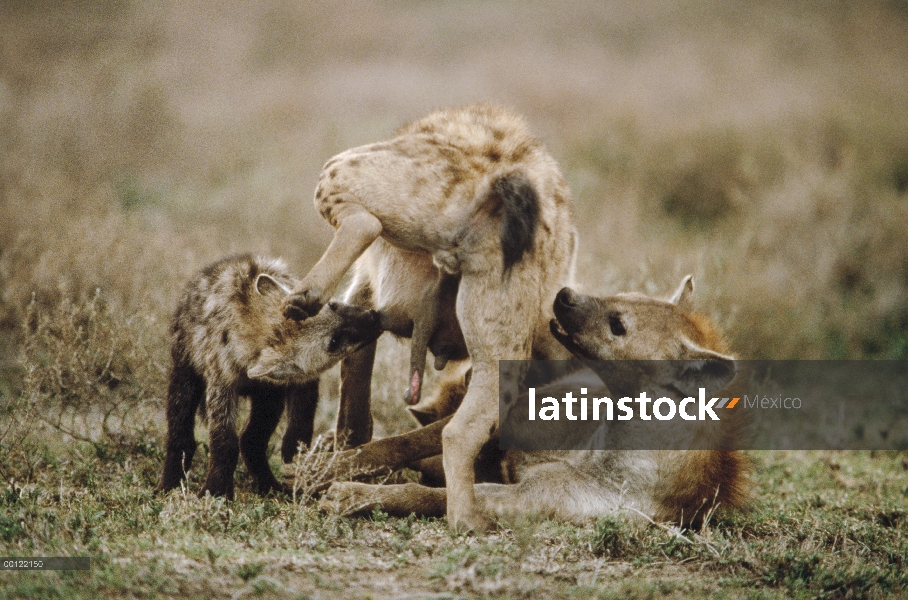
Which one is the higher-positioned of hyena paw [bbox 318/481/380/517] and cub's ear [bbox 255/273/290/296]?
cub's ear [bbox 255/273/290/296]

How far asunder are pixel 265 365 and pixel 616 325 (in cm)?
176

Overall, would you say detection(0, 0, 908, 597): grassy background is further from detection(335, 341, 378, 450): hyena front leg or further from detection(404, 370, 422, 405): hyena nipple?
detection(335, 341, 378, 450): hyena front leg

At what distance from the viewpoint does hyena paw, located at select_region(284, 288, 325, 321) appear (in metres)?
3.79

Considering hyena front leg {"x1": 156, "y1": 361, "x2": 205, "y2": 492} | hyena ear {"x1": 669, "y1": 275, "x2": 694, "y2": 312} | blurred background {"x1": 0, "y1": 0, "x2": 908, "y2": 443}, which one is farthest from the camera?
blurred background {"x1": 0, "y1": 0, "x2": 908, "y2": 443}

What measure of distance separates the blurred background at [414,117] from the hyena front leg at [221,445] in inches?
37.5

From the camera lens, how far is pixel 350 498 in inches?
159

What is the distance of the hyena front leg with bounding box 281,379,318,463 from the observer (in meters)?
4.68

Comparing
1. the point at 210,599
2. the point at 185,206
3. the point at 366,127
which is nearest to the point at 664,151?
the point at 366,127

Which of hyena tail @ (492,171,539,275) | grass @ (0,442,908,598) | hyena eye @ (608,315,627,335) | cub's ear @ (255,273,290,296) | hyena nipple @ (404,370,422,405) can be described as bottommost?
grass @ (0,442,908,598)

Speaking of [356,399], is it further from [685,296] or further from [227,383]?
[685,296]

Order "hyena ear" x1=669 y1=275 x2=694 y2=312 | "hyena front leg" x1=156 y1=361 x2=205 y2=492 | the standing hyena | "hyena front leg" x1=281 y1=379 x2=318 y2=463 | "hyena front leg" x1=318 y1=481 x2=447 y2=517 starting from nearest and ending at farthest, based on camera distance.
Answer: the standing hyena
"hyena front leg" x1=318 y1=481 x2=447 y2=517
"hyena front leg" x1=156 y1=361 x2=205 y2=492
"hyena front leg" x1=281 y1=379 x2=318 y2=463
"hyena ear" x1=669 y1=275 x2=694 y2=312

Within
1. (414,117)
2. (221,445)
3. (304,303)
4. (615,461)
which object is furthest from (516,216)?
(414,117)

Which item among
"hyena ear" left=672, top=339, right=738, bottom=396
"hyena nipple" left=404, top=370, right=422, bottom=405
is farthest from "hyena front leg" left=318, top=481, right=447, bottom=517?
"hyena ear" left=672, top=339, right=738, bottom=396

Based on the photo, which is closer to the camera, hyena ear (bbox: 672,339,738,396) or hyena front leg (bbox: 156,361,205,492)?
hyena ear (bbox: 672,339,738,396)
